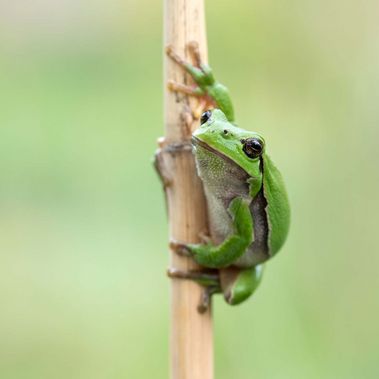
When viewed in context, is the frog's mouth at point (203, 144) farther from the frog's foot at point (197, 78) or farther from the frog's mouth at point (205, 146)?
the frog's foot at point (197, 78)

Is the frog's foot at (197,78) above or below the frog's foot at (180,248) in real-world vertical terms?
above

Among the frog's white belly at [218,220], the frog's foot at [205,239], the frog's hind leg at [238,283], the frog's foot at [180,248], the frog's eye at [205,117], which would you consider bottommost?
the frog's hind leg at [238,283]

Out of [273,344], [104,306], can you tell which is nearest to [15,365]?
[104,306]

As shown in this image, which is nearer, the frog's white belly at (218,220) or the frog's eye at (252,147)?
the frog's eye at (252,147)

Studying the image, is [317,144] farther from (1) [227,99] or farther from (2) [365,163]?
(1) [227,99]

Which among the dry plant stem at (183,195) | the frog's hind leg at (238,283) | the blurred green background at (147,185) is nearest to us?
the dry plant stem at (183,195)

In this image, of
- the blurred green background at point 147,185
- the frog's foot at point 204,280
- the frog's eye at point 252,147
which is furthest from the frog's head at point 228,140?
the blurred green background at point 147,185
